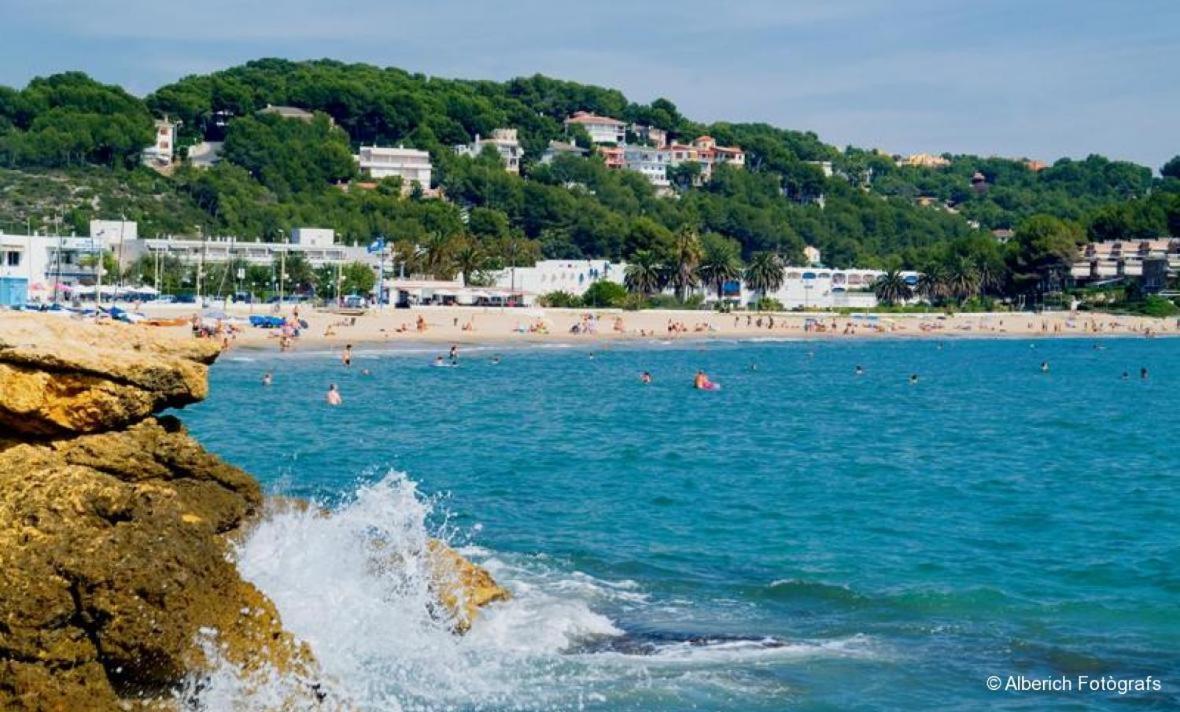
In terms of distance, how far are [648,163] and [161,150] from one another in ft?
210

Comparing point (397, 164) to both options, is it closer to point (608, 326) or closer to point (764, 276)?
point (764, 276)

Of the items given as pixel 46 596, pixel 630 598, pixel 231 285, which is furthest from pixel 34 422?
pixel 231 285

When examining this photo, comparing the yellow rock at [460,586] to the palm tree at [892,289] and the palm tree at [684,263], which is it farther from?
the palm tree at [892,289]

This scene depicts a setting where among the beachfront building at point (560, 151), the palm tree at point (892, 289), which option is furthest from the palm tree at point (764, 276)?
the beachfront building at point (560, 151)

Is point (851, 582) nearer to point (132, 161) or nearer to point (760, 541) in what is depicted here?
point (760, 541)

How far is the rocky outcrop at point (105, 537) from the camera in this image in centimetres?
924

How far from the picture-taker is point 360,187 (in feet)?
451

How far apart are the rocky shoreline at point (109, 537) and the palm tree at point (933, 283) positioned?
351ft

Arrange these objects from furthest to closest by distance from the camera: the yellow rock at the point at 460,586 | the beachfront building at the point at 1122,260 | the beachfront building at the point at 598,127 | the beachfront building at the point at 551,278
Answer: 1. the beachfront building at the point at 598,127
2. the beachfront building at the point at 1122,260
3. the beachfront building at the point at 551,278
4. the yellow rock at the point at 460,586

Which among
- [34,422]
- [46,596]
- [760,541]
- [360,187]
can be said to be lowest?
[760,541]

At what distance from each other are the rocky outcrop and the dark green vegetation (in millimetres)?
90851

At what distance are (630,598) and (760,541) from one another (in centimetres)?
453

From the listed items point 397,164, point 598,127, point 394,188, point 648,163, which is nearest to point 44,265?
point 394,188

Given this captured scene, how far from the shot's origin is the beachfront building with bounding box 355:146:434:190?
5891 inches
